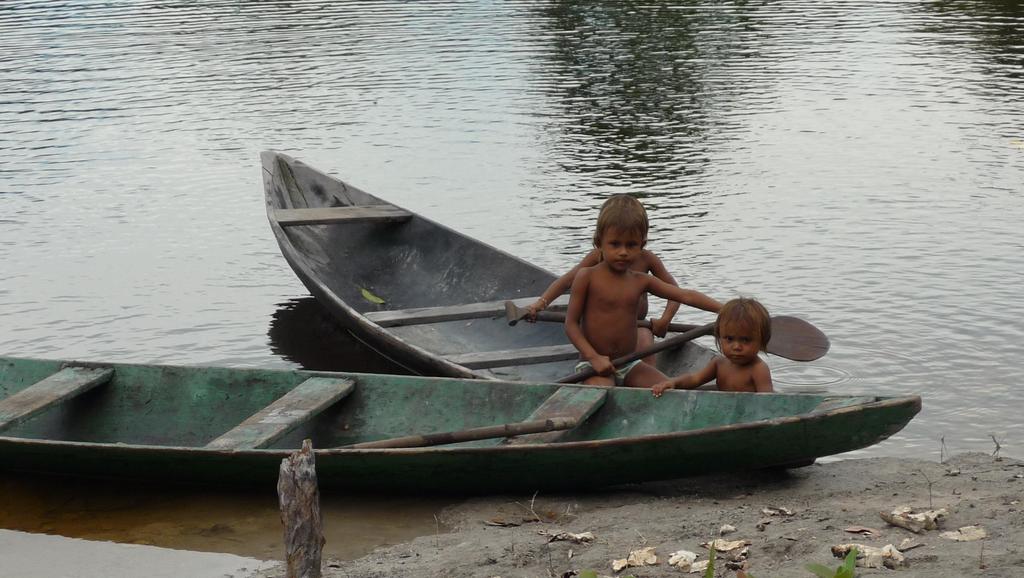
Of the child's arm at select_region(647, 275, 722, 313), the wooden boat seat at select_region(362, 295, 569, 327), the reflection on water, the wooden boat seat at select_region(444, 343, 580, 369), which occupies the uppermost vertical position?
the child's arm at select_region(647, 275, 722, 313)

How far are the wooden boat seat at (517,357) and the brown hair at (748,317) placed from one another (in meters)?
1.45

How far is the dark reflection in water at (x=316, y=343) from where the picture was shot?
307 inches

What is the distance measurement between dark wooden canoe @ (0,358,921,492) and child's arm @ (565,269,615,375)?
1.05 ft

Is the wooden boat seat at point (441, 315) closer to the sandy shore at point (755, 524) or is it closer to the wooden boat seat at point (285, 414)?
the wooden boat seat at point (285, 414)

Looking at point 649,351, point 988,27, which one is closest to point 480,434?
point 649,351

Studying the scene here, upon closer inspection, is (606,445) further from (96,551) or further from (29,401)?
(29,401)

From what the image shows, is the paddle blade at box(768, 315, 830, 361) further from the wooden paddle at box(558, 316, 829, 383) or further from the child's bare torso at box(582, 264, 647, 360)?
the child's bare torso at box(582, 264, 647, 360)

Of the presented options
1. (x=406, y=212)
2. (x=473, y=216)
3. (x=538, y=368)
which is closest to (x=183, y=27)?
(x=473, y=216)

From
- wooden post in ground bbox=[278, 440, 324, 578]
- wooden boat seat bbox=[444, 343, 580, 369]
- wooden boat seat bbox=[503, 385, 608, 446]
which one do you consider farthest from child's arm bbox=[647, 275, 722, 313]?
wooden post in ground bbox=[278, 440, 324, 578]

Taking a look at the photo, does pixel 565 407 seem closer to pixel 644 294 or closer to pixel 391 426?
pixel 391 426

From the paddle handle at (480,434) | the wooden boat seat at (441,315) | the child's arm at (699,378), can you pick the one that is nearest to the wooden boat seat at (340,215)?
the wooden boat seat at (441,315)

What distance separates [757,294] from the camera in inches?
333

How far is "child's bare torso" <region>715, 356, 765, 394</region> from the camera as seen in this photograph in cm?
535

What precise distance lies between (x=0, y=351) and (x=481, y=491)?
4046 mm
